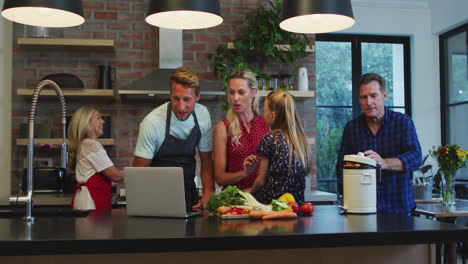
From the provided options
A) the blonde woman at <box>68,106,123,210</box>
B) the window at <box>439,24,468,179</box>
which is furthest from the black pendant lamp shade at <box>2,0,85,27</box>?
the window at <box>439,24,468,179</box>

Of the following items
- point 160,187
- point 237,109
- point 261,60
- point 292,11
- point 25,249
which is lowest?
point 25,249

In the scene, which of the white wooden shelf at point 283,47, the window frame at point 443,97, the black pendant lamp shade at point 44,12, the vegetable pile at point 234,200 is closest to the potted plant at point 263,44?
the white wooden shelf at point 283,47

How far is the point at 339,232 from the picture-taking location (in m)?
1.48

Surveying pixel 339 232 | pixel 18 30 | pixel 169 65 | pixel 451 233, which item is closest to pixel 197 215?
pixel 339 232

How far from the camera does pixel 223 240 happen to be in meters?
1.42

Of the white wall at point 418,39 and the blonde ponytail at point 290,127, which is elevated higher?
the white wall at point 418,39

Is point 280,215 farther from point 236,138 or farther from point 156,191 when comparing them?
point 236,138

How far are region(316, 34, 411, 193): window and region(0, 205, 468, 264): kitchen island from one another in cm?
427

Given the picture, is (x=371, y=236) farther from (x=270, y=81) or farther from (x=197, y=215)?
(x=270, y=81)

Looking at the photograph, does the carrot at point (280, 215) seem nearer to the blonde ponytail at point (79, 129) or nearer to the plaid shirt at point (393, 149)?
the plaid shirt at point (393, 149)

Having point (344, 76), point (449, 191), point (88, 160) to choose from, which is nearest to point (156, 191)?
point (88, 160)

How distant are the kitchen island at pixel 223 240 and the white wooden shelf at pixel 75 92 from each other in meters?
2.50

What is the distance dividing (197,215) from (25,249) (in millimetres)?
764

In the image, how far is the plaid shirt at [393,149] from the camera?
2.49 meters
